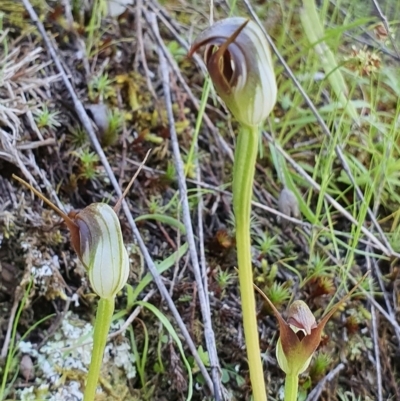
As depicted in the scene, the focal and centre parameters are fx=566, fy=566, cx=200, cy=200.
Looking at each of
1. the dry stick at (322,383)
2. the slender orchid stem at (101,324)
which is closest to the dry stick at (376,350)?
the dry stick at (322,383)

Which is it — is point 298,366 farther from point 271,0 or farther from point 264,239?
point 271,0

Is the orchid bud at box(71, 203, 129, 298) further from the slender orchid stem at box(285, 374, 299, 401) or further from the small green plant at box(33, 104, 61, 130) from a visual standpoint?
the small green plant at box(33, 104, 61, 130)

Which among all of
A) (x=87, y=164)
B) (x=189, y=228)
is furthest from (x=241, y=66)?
(x=87, y=164)

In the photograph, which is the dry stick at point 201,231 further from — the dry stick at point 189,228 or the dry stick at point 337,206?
the dry stick at point 337,206

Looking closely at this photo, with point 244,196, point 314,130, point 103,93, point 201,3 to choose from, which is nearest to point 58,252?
point 103,93

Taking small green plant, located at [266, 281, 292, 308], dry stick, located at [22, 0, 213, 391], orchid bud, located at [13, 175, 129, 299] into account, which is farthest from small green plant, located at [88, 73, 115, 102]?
orchid bud, located at [13, 175, 129, 299]
